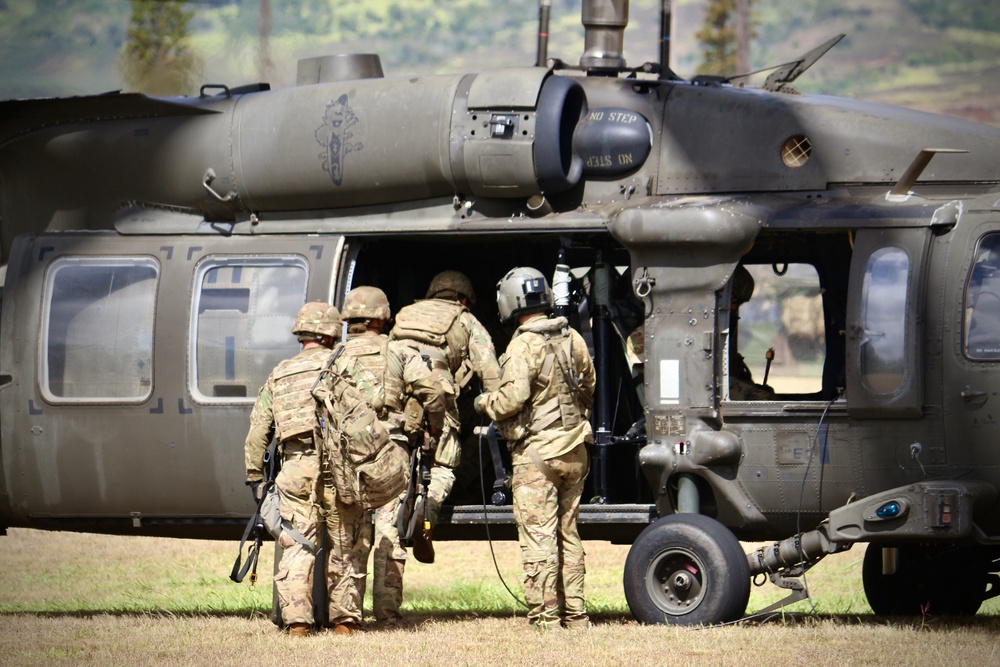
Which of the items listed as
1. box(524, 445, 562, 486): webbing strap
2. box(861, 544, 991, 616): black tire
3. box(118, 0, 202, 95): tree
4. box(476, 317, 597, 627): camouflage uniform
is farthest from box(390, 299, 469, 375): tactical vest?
box(118, 0, 202, 95): tree

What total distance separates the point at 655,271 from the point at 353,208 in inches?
80.6

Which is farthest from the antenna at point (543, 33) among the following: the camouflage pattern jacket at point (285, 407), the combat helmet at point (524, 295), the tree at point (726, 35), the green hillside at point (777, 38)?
the tree at point (726, 35)

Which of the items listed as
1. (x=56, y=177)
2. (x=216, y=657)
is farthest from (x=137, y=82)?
(x=216, y=657)

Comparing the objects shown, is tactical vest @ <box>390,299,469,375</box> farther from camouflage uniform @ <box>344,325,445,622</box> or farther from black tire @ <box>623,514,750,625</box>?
black tire @ <box>623,514,750,625</box>

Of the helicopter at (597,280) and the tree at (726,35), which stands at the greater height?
the tree at (726,35)

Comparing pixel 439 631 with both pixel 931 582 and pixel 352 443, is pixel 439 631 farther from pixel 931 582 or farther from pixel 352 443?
pixel 931 582

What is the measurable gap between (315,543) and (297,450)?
53 cm

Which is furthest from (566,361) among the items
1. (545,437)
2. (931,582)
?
(931,582)

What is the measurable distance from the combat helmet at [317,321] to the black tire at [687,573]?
2.13 metres

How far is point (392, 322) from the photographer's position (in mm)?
10406

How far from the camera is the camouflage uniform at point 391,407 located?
333 inches

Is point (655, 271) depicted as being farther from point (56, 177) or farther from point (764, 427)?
point (56, 177)

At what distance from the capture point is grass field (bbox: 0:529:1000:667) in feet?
24.6

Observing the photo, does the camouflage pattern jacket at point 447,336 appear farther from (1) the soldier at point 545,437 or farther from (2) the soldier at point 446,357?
(1) the soldier at point 545,437
